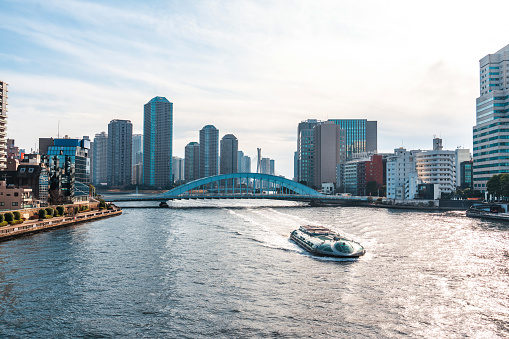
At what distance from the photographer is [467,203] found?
5118 inches

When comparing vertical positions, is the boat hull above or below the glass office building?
below

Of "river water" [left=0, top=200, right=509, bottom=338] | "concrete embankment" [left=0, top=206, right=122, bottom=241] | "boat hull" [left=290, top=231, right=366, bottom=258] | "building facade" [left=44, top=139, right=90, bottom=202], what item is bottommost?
"river water" [left=0, top=200, right=509, bottom=338]

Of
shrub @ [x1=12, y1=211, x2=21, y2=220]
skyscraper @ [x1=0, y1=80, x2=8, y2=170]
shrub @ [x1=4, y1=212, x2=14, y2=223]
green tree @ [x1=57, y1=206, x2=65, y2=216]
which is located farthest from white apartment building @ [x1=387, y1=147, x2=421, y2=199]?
skyscraper @ [x1=0, y1=80, x2=8, y2=170]

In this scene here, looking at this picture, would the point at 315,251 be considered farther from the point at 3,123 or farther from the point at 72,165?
the point at 3,123

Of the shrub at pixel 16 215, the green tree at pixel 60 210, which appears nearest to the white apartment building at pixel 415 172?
the green tree at pixel 60 210

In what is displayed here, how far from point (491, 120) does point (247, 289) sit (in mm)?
135707

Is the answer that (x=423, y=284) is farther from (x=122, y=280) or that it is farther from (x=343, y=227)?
(x=343, y=227)

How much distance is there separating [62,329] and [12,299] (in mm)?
8314

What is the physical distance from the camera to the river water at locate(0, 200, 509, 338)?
27.1 meters

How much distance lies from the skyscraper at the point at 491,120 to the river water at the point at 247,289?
3452 inches

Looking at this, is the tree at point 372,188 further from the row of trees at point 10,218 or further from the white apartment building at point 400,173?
the row of trees at point 10,218

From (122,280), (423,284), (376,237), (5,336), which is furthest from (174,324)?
(376,237)

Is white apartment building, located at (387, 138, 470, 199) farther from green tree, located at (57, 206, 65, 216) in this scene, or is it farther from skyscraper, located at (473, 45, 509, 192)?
green tree, located at (57, 206, 65, 216)

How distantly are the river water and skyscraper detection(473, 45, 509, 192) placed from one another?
288ft
